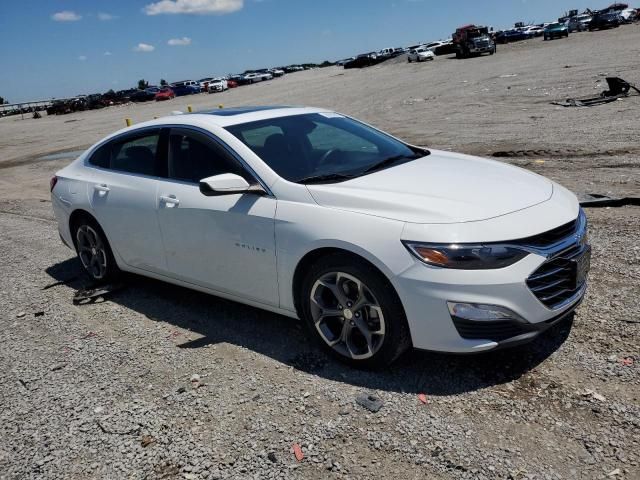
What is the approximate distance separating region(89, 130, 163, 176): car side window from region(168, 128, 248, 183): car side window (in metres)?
0.20

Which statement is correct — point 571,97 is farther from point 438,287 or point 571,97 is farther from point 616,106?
point 438,287

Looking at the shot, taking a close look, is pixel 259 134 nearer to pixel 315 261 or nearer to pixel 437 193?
pixel 315 261

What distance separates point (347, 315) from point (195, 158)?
1855 millimetres

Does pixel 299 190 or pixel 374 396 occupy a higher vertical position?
pixel 299 190

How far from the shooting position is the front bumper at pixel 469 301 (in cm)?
318

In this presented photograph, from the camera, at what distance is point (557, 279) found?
11.1ft

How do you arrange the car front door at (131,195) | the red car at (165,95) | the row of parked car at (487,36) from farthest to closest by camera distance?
the red car at (165,95) → the row of parked car at (487,36) → the car front door at (131,195)

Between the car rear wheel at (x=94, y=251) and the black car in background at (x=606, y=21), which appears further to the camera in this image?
the black car in background at (x=606, y=21)

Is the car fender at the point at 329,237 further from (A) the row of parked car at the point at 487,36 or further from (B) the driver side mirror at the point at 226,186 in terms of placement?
(A) the row of parked car at the point at 487,36

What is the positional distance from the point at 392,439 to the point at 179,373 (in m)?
1.64

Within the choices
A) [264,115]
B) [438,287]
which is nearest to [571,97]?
[264,115]

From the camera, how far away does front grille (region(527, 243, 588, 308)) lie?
327cm

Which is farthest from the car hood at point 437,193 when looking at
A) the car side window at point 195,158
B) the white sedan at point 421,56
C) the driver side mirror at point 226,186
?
the white sedan at point 421,56

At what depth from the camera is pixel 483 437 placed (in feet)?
9.86
